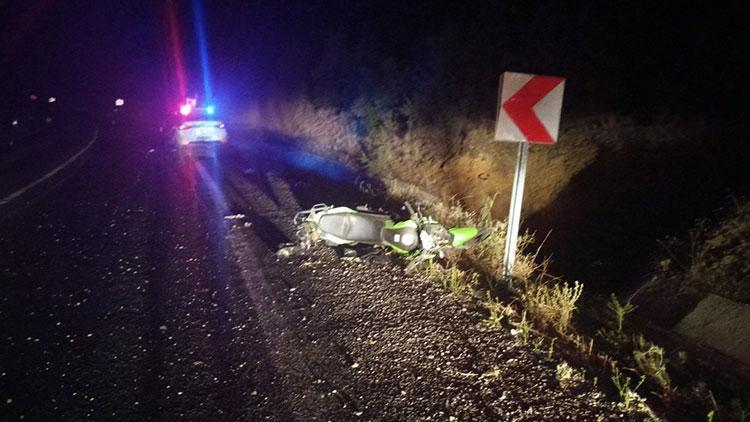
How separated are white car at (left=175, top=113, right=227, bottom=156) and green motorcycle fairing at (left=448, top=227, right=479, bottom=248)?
1101cm

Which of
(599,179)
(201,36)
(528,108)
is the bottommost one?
(599,179)

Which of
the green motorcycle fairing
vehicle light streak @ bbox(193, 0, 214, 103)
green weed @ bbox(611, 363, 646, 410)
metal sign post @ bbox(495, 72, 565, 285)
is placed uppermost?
vehicle light streak @ bbox(193, 0, 214, 103)

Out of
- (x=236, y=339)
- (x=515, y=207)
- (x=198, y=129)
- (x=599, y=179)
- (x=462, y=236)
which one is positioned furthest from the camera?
(x=198, y=129)

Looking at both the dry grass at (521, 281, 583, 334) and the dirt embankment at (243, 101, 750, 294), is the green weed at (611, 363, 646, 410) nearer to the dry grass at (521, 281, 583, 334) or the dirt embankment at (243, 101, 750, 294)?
the dry grass at (521, 281, 583, 334)

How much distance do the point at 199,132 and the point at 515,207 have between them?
41.9ft

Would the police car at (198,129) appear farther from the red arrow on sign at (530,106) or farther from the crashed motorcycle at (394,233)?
the red arrow on sign at (530,106)

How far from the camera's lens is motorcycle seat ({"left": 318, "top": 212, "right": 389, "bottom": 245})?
502cm

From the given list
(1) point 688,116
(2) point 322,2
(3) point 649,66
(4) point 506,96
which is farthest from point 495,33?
(2) point 322,2

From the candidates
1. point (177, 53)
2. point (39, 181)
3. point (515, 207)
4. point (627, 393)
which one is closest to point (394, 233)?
point (515, 207)

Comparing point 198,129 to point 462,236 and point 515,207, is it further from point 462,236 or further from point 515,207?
point 515,207

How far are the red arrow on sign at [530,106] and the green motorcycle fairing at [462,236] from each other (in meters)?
1.45

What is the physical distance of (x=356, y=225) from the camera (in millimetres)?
5066

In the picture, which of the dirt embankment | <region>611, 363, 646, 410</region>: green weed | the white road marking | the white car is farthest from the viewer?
the white car

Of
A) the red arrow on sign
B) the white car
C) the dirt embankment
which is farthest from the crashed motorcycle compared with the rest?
the white car
